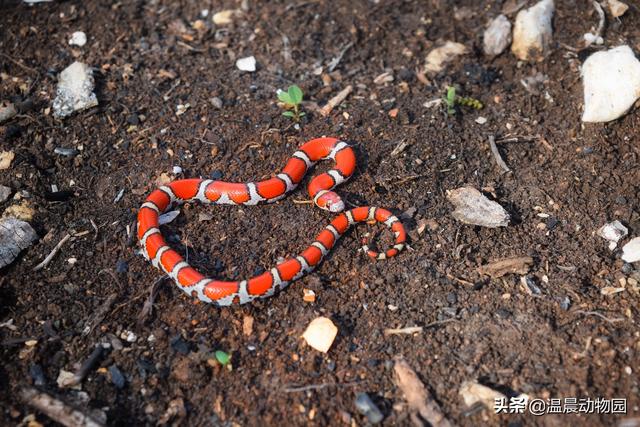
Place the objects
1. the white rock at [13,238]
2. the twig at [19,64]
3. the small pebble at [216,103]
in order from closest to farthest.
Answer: the white rock at [13,238], the small pebble at [216,103], the twig at [19,64]

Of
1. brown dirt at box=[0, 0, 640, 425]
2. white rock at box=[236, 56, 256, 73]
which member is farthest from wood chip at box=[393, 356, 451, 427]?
white rock at box=[236, 56, 256, 73]

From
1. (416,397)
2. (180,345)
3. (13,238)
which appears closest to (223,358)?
(180,345)

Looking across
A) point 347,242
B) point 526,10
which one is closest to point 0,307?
point 347,242

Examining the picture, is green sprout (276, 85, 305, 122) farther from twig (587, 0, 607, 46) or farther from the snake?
twig (587, 0, 607, 46)

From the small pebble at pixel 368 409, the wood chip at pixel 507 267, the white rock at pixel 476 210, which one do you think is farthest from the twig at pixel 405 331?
the white rock at pixel 476 210

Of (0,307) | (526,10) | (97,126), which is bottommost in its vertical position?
(0,307)

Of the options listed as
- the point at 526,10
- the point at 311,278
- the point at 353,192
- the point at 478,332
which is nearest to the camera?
the point at 478,332

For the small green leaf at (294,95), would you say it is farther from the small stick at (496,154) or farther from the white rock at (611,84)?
the white rock at (611,84)

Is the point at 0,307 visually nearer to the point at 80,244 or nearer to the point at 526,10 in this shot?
the point at 80,244
